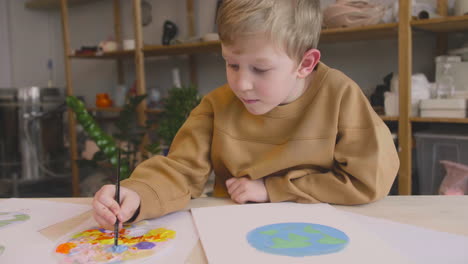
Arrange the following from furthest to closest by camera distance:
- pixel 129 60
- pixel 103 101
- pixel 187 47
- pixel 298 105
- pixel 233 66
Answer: pixel 129 60
pixel 103 101
pixel 187 47
pixel 298 105
pixel 233 66

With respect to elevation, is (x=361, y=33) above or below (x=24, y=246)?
above

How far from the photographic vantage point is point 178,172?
788 mm

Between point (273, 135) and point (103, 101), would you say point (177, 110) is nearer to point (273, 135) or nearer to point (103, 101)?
point (103, 101)

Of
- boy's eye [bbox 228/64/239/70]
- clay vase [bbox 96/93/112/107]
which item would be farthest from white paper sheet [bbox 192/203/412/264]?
clay vase [bbox 96/93/112/107]

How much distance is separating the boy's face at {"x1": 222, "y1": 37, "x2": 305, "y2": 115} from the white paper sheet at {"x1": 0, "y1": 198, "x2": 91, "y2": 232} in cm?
34

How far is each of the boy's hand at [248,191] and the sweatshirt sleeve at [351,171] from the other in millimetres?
13

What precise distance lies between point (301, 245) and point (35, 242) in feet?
1.14

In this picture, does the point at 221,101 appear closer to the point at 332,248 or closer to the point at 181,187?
the point at 181,187

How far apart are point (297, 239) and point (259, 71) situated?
31 centimetres

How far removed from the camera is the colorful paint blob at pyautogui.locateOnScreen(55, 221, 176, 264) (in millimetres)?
493

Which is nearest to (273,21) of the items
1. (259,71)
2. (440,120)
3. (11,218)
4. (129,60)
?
(259,71)

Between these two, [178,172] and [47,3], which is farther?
[47,3]

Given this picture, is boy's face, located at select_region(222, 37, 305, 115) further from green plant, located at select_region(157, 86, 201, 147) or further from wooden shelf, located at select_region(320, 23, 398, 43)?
green plant, located at select_region(157, 86, 201, 147)

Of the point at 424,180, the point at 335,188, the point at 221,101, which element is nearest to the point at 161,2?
the point at 424,180
